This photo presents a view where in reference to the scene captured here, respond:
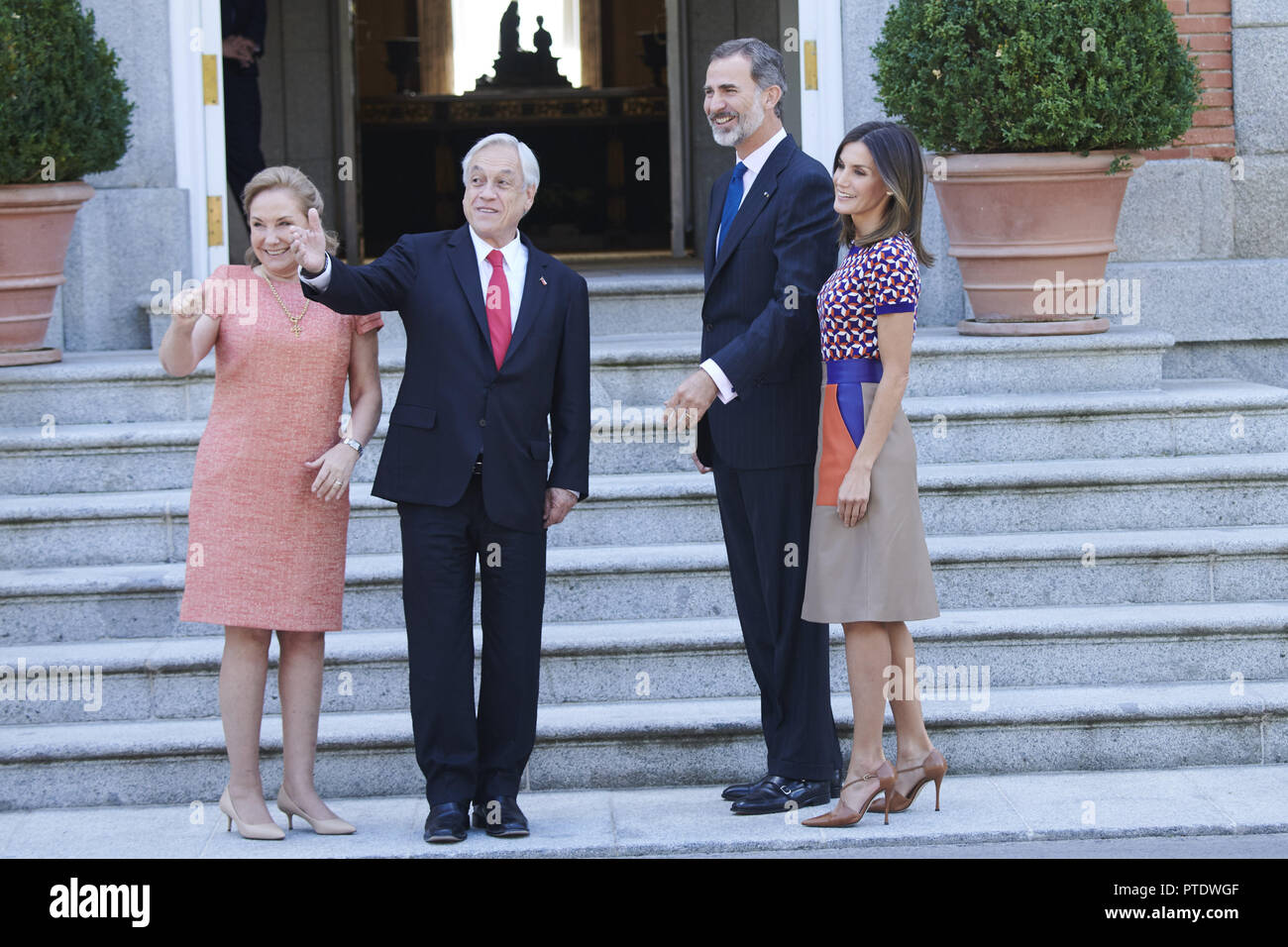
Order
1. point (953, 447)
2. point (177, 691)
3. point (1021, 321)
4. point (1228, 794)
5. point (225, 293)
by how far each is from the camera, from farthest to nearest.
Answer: point (1021, 321) < point (953, 447) < point (177, 691) < point (1228, 794) < point (225, 293)

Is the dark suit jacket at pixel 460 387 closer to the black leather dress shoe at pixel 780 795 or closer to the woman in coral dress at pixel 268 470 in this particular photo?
the woman in coral dress at pixel 268 470

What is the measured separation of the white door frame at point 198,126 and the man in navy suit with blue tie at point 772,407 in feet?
11.2

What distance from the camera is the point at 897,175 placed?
4.16m

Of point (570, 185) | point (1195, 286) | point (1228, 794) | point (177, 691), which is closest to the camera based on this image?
point (1228, 794)

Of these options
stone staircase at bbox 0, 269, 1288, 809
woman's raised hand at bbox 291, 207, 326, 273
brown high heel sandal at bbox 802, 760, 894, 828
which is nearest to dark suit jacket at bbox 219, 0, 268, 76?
stone staircase at bbox 0, 269, 1288, 809

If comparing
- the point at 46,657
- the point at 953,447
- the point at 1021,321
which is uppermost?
the point at 1021,321

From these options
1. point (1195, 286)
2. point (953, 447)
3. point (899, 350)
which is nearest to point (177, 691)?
point (899, 350)

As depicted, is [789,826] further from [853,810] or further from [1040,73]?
[1040,73]

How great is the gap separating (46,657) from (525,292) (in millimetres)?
1927

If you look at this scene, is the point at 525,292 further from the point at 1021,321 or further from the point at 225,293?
the point at 1021,321

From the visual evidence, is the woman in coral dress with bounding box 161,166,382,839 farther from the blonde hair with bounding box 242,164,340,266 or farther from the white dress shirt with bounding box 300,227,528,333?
the white dress shirt with bounding box 300,227,528,333

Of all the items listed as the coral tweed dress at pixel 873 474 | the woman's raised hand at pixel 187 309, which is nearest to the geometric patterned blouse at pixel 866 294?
the coral tweed dress at pixel 873 474

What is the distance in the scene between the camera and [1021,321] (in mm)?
6305

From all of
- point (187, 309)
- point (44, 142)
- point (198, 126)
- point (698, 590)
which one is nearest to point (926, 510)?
point (698, 590)
